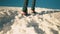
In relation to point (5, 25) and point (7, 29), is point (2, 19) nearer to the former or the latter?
point (5, 25)

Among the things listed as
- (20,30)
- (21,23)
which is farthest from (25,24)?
(20,30)

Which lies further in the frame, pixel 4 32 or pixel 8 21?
pixel 8 21

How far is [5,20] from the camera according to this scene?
4.48 meters

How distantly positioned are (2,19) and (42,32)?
1503mm

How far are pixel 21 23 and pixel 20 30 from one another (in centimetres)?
59

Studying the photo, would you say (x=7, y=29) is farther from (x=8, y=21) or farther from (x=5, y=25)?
(x=8, y=21)

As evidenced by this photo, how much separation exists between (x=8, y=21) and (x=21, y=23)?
460mm

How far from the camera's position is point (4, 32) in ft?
11.7

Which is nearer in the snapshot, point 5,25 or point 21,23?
point 5,25

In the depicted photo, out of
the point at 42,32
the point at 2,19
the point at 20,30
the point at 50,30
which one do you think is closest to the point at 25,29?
the point at 20,30

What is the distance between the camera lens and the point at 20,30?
376 cm

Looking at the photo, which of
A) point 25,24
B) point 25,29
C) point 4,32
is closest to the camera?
point 4,32

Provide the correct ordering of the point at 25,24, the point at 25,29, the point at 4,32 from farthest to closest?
1. the point at 25,24
2. the point at 25,29
3. the point at 4,32

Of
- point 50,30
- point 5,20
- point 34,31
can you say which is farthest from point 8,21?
point 50,30
